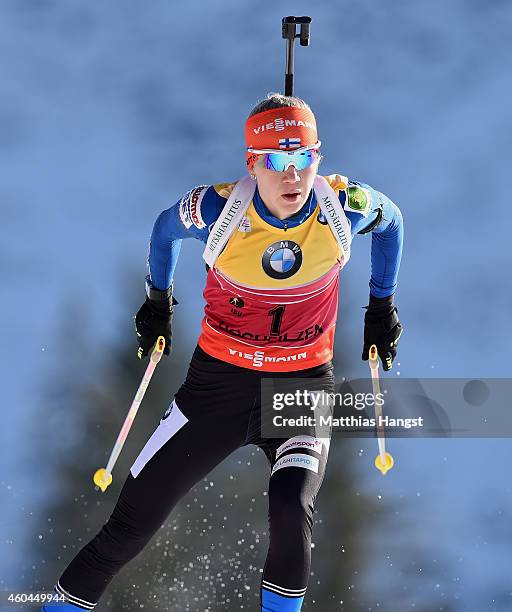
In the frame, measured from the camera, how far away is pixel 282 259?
543 cm

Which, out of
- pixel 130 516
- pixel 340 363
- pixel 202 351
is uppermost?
pixel 340 363

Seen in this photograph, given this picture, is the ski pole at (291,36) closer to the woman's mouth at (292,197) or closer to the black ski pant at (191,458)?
the woman's mouth at (292,197)

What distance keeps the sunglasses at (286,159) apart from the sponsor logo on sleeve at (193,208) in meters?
0.36

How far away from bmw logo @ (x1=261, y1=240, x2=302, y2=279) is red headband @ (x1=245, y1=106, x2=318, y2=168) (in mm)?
478

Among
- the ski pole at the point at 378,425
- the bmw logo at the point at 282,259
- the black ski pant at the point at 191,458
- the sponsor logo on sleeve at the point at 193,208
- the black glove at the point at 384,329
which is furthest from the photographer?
the black glove at the point at 384,329

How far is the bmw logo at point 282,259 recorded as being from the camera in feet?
17.8

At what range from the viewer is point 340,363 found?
18312 millimetres

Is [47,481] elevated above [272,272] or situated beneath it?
elevated above

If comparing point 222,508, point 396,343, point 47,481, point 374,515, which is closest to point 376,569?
point 374,515

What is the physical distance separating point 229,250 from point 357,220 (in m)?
0.67

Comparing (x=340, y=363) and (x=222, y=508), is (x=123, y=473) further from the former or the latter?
(x=340, y=363)

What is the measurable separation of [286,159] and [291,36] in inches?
49.0

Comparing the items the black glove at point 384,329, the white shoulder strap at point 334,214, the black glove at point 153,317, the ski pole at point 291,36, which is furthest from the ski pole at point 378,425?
the ski pole at point 291,36

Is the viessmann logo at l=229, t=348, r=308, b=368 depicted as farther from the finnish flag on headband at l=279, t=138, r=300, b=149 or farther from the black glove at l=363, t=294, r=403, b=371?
the finnish flag on headband at l=279, t=138, r=300, b=149
